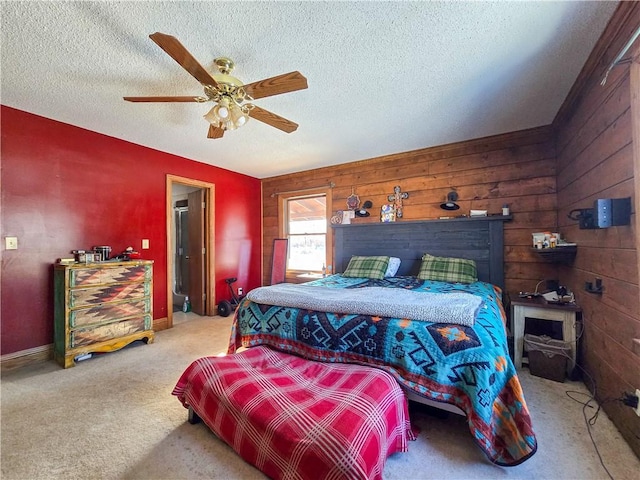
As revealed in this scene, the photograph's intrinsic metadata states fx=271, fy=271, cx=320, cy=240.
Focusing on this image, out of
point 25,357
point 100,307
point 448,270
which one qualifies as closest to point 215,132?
point 100,307

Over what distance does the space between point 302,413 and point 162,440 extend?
3.02 feet

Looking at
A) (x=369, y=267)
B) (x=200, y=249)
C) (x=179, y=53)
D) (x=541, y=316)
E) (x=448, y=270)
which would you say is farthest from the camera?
(x=200, y=249)

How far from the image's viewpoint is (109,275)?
277 centimetres

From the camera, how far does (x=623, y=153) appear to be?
5.03ft

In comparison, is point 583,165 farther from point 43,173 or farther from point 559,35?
point 43,173

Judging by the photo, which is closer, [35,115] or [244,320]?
[244,320]

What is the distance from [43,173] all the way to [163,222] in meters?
1.23

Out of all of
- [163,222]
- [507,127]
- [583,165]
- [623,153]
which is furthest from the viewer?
[163,222]

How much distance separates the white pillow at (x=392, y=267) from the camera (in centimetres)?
346

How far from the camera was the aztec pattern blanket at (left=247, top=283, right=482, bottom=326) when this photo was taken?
63.8 inches

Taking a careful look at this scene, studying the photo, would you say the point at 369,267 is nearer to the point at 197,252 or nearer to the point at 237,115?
the point at 237,115

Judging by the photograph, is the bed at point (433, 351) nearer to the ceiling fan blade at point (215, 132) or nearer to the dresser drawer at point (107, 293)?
the dresser drawer at point (107, 293)

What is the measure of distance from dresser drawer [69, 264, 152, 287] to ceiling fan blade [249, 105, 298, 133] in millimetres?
2146

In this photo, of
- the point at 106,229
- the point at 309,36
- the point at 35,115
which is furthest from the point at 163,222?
the point at 309,36
